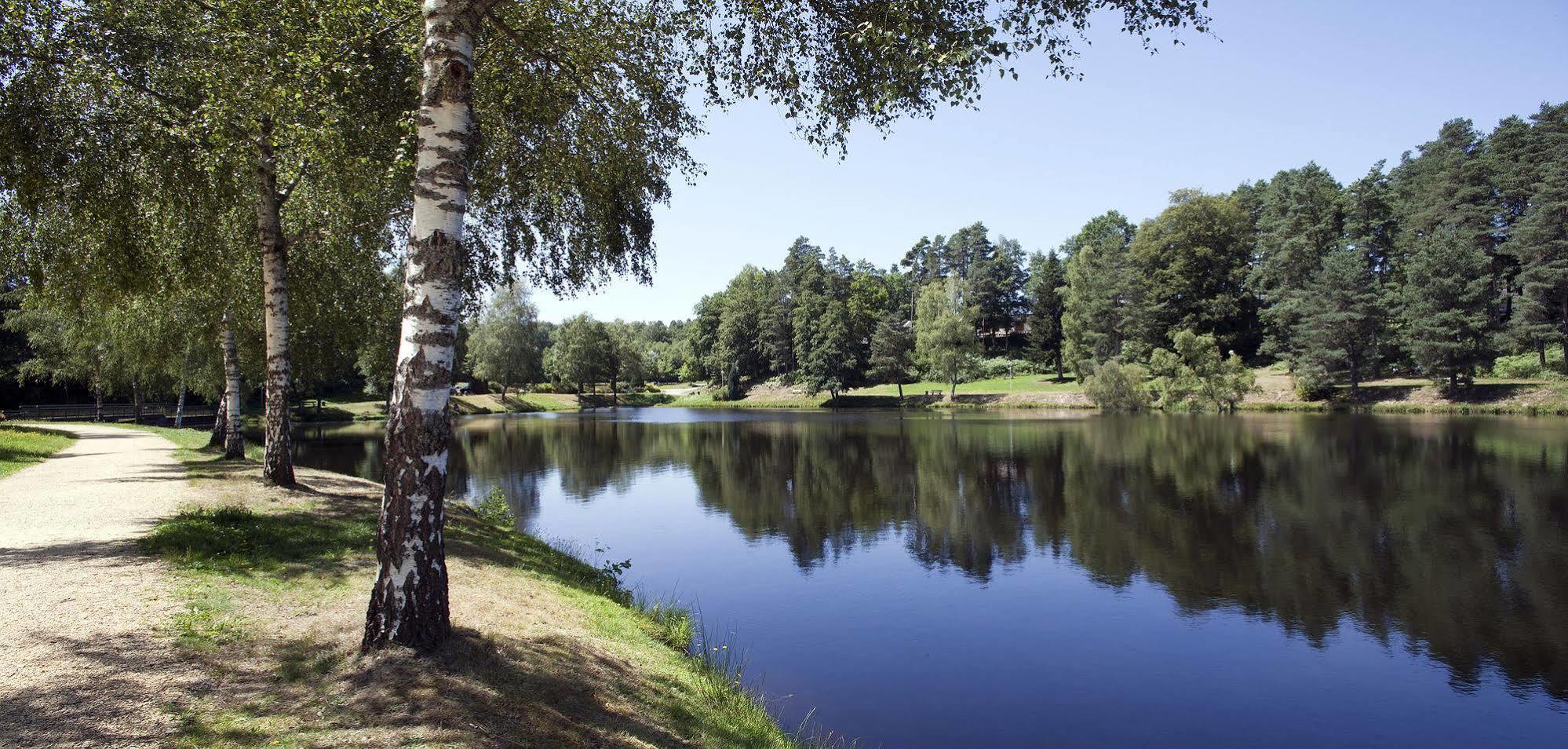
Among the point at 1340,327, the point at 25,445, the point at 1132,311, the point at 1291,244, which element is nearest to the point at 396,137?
the point at 25,445

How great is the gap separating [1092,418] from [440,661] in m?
54.5

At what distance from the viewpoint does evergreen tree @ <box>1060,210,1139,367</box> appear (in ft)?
237

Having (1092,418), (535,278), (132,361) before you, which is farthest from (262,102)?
(1092,418)

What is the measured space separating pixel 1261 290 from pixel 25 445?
86.3m

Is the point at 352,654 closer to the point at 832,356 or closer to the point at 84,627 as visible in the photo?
the point at 84,627

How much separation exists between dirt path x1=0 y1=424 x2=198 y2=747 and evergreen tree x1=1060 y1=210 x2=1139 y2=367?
69661 mm

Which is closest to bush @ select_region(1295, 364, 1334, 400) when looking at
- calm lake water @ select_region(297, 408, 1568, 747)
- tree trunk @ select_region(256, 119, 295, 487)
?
calm lake water @ select_region(297, 408, 1568, 747)

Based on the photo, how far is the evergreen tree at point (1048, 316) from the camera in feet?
278

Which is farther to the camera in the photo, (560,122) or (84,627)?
(560,122)

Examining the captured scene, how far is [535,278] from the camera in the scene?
15.7 metres

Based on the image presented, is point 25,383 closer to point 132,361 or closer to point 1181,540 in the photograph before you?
point 132,361

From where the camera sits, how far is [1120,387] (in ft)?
205

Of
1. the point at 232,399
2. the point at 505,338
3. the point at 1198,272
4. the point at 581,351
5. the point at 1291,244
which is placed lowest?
the point at 232,399

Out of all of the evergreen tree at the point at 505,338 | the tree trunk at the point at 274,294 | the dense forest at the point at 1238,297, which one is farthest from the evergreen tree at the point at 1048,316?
the tree trunk at the point at 274,294
